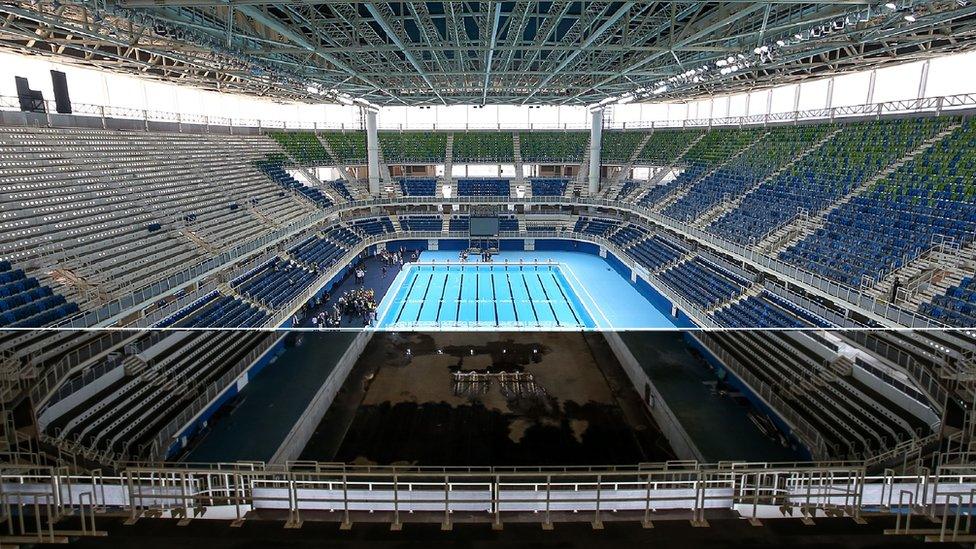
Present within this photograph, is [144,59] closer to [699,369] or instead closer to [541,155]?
[699,369]

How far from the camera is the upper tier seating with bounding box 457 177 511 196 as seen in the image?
41.3 metres

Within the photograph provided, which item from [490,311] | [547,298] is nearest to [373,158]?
[547,298]

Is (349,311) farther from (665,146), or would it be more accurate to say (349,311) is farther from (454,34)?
(665,146)

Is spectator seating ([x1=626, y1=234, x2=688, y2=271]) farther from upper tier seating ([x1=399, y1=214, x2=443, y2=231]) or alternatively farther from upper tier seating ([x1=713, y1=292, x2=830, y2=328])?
upper tier seating ([x1=399, y1=214, x2=443, y2=231])

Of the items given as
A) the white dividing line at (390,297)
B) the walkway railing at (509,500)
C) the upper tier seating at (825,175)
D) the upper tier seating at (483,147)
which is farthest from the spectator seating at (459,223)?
the walkway railing at (509,500)

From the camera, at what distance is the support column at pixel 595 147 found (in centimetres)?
3916

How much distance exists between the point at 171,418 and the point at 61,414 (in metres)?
2.14

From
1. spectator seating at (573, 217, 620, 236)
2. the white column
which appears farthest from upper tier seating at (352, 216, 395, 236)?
the white column

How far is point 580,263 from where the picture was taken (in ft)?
111

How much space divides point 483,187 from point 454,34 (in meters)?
25.7

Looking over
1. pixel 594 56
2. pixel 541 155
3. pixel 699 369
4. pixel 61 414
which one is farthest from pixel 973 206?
pixel 541 155

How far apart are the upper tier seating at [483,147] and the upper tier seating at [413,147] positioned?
136 centimetres

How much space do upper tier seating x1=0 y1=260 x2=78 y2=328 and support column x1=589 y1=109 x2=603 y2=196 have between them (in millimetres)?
34107

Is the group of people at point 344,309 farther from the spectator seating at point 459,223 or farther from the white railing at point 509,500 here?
the white railing at point 509,500
